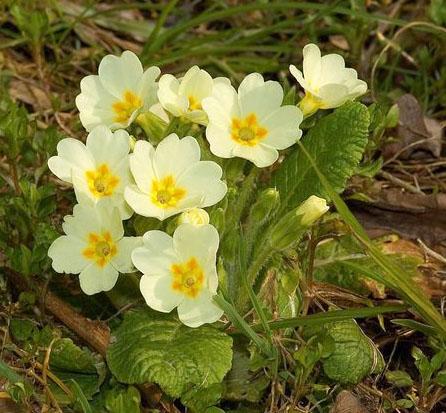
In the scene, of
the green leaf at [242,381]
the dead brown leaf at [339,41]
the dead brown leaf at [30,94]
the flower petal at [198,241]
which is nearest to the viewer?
the flower petal at [198,241]

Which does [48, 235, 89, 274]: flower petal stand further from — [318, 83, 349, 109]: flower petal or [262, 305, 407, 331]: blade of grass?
[318, 83, 349, 109]: flower petal

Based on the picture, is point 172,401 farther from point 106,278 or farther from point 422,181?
point 422,181

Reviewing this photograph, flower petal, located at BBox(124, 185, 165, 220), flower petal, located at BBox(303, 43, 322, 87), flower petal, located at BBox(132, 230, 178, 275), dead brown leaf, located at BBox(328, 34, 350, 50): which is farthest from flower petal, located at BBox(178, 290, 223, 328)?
dead brown leaf, located at BBox(328, 34, 350, 50)

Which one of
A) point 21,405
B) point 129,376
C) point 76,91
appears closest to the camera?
point 129,376

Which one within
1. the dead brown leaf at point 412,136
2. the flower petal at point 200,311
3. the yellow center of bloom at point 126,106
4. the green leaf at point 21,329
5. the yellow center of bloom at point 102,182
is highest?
the yellow center of bloom at point 126,106

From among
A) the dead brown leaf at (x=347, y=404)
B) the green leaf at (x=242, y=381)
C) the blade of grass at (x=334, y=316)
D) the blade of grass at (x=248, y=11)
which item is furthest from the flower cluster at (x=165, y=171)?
the blade of grass at (x=248, y=11)

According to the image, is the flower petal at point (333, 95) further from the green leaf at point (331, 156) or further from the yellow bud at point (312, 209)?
the yellow bud at point (312, 209)

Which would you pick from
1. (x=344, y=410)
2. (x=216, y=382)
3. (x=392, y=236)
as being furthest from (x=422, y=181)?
(x=216, y=382)
